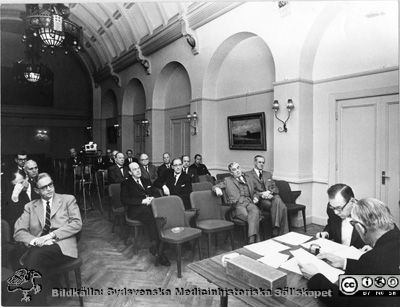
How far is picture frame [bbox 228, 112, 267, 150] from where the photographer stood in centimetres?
613

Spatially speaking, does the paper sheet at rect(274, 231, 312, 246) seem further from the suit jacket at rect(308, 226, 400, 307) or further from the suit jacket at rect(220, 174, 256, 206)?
the suit jacket at rect(220, 174, 256, 206)

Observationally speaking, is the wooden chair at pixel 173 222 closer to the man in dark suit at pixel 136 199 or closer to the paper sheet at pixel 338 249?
the man in dark suit at pixel 136 199

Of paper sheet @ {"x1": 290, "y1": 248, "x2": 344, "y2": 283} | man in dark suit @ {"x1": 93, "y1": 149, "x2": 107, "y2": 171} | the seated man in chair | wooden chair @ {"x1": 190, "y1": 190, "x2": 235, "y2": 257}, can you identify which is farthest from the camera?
man in dark suit @ {"x1": 93, "y1": 149, "x2": 107, "y2": 171}

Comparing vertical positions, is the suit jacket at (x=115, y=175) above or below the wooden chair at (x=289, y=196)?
above

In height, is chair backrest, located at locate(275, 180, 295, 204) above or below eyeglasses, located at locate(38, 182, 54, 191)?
below

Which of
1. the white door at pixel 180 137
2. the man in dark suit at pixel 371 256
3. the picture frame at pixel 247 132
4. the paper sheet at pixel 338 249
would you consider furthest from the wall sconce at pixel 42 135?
the man in dark suit at pixel 371 256

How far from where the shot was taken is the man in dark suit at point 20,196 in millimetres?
2471

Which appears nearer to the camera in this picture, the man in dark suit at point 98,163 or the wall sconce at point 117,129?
the man in dark suit at point 98,163

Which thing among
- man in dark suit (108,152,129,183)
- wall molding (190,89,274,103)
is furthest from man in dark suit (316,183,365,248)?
man in dark suit (108,152,129,183)

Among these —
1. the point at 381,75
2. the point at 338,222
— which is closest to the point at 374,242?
the point at 338,222

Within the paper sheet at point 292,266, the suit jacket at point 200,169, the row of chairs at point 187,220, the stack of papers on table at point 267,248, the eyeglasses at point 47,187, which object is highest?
the eyeglasses at point 47,187

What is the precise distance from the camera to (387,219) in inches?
62.2

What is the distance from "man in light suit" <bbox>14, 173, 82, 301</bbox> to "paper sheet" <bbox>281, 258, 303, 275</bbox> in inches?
77.3

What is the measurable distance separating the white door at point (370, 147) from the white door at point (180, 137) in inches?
181
